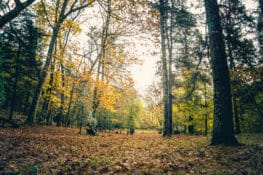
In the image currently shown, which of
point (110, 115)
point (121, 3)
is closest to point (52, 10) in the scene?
point (121, 3)

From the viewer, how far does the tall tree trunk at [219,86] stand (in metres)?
6.48

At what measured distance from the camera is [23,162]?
465 centimetres

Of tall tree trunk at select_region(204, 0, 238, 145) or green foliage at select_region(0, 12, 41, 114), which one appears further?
green foliage at select_region(0, 12, 41, 114)

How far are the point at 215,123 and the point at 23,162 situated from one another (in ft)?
19.6

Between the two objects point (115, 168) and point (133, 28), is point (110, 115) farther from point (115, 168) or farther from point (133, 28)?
point (115, 168)

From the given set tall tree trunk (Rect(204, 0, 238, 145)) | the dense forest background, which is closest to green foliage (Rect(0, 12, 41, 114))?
the dense forest background

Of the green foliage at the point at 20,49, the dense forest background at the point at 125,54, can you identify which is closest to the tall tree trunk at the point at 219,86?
the dense forest background at the point at 125,54

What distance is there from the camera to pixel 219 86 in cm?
680

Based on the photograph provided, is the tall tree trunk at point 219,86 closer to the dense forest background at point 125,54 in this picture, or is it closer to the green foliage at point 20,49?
the dense forest background at point 125,54

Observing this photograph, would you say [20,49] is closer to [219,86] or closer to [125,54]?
[125,54]

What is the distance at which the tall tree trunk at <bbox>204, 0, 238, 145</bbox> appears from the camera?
21.3ft

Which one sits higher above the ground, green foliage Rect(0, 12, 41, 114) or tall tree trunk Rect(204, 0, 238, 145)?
green foliage Rect(0, 12, 41, 114)

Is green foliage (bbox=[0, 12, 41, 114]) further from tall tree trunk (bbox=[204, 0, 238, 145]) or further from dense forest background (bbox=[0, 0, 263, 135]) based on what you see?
tall tree trunk (bbox=[204, 0, 238, 145])

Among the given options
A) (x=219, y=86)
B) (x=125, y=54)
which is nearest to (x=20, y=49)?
(x=125, y=54)
